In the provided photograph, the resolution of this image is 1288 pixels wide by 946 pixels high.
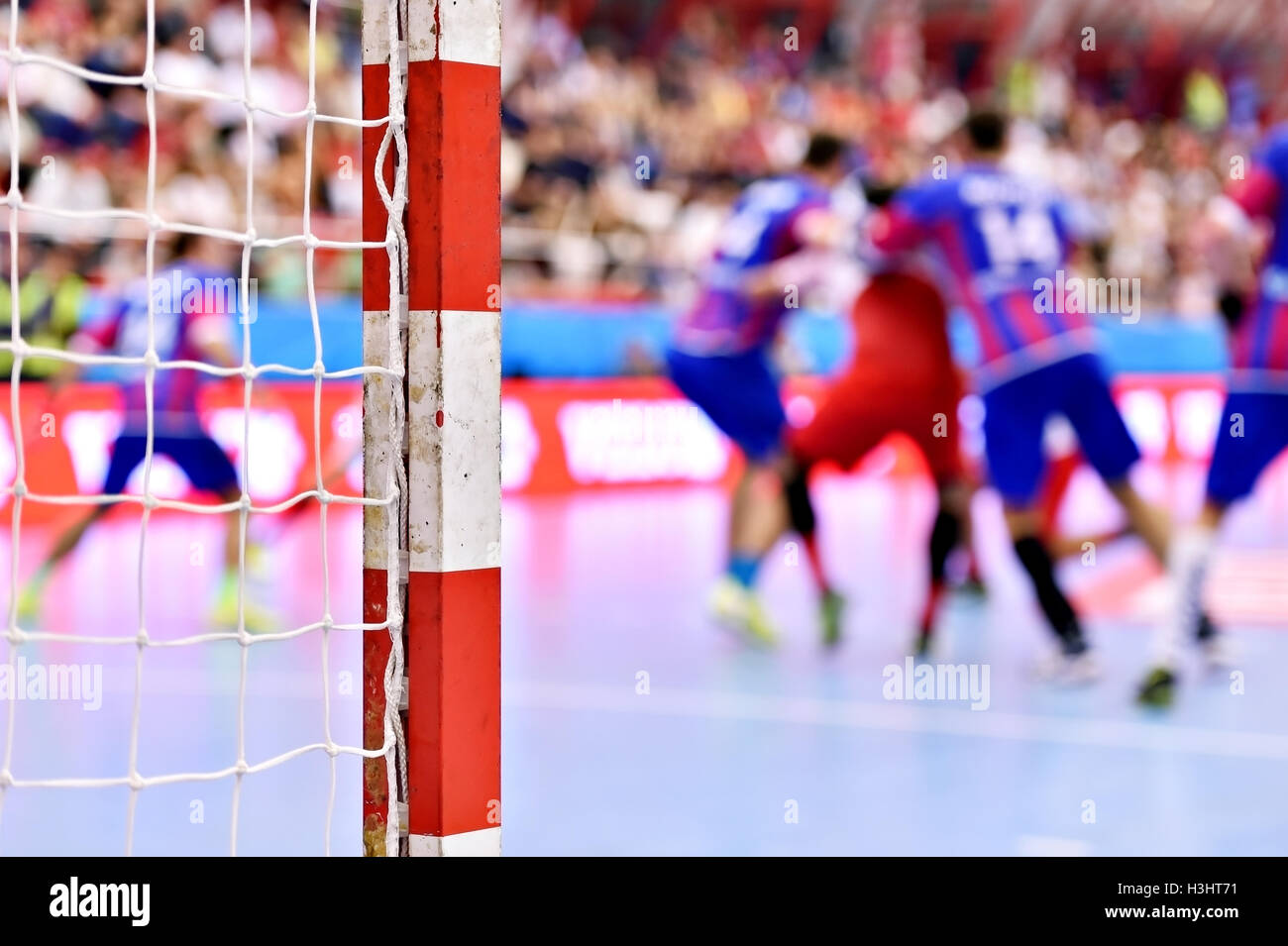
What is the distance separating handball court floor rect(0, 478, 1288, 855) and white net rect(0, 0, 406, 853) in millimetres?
31

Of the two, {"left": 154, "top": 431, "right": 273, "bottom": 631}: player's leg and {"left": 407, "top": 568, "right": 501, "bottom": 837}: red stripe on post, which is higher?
{"left": 154, "top": 431, "right": 273, "bottom": 631}: player's leg

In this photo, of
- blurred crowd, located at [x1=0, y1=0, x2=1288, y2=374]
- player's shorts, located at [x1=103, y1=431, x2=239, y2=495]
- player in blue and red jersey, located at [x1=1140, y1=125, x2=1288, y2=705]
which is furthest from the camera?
blurred crowd, located at [x1=0, y1=0, x2=1288, y2=374]

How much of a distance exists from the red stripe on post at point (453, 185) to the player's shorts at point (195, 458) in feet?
13.4

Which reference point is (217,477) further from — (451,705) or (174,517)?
(451,705)

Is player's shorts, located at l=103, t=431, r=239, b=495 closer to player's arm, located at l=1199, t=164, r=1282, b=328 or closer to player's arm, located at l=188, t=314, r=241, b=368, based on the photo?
player's arm, located at l=188, t=314, r=241, b=368

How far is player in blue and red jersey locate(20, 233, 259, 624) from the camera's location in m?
6.80

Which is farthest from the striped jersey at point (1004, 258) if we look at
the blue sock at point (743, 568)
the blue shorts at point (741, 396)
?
the blue sock at point (743, 568)

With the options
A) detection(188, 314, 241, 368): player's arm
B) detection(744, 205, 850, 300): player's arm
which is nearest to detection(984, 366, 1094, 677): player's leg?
detection(744, 205, 850, 300): player's arm

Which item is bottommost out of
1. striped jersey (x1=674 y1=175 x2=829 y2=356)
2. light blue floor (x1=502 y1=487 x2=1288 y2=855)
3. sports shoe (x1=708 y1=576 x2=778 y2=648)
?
light blue floor (x1=502 y1=487 x2=1288 y2=855)

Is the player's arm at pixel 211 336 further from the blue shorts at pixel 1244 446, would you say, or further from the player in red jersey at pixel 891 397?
the blue shorts at pixel 1244 446

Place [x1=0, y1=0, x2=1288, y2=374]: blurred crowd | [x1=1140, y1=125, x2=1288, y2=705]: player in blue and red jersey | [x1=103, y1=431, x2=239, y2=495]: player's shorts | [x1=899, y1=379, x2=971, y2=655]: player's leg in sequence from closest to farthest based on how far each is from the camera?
[x1=1140, y1=125, x2=1288, y2=705]: player in blue and red jersey → [x1=899, y1=379, x2=971, y2=655]: player's leg → [x1=103, y1=431, x2=239, y2=495]: player's shorts → [x1=0, y1=0, x2=1288, y2=374]: blurred crowd

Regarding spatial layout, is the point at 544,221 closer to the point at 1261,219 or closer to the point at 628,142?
the point at 628,142
